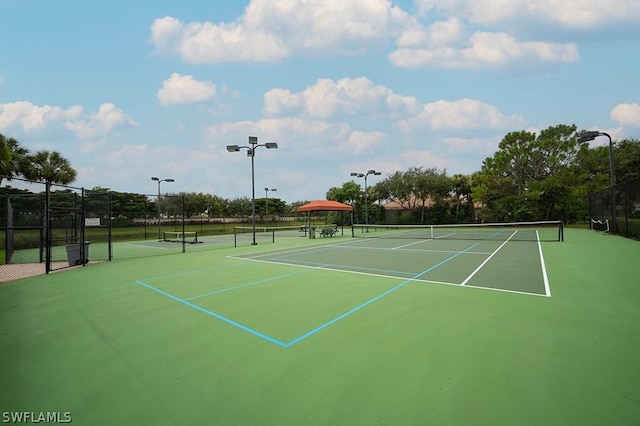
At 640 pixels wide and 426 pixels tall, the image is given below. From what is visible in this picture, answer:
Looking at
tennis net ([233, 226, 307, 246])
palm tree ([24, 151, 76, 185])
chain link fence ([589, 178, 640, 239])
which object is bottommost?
tennis net ([233, 226, 307, 246])

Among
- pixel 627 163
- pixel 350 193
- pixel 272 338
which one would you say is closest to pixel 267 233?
pixel 350 193

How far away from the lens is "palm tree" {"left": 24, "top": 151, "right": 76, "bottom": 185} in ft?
73.4

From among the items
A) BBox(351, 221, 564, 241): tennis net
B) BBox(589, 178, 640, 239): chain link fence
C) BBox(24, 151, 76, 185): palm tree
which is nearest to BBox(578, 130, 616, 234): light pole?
BBox(589, 178, 640, 239): chain link fence

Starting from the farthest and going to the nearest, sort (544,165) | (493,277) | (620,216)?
(544,165) < (620,216) < (493,277)

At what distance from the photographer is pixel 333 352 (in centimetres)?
364

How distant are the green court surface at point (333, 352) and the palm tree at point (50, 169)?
20.4 m

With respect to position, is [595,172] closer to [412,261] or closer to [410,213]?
[410,213]

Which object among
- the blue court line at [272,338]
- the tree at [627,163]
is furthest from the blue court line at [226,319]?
the tree at [627,163]

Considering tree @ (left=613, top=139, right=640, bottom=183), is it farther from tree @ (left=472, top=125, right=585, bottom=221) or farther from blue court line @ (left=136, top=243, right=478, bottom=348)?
blue court line @ (left=136, top=243, right=478, bottom=348)

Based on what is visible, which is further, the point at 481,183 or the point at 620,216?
the point at 481,183

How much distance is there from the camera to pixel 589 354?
341 centimetres

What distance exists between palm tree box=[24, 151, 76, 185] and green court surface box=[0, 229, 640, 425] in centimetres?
2041

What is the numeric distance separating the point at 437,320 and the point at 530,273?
483 cm

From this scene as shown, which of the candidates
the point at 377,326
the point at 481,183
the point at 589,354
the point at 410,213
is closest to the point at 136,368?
the point at 377,326
